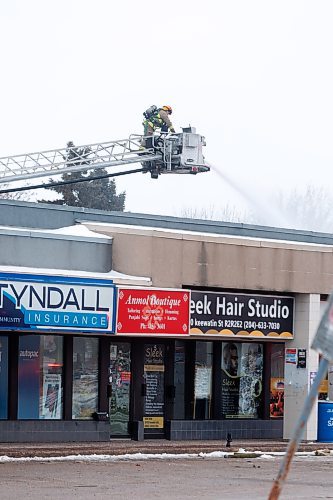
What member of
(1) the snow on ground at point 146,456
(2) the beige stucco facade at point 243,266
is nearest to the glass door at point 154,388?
(2) the beige stucco facade at point 243,266

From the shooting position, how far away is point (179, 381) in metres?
28.5

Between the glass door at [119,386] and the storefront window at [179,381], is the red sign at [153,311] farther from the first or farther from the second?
the storefront window at [179,381]

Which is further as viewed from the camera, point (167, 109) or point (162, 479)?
point (167, 109)

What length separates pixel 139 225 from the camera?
2720 cm

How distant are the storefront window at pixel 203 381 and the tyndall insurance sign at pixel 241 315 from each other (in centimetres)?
124

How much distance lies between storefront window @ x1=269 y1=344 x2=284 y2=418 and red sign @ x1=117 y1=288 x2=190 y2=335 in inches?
173

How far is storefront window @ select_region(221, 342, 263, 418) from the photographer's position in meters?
29.5

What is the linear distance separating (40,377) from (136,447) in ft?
9.17

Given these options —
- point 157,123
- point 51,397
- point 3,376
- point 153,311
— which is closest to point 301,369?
point 153,311

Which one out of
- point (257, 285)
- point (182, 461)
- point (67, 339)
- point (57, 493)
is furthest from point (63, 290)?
point (57, 493)

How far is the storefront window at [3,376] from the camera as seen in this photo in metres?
25.1

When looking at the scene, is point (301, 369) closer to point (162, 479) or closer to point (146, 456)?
point (146, 456)

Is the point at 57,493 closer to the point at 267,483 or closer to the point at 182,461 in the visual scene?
the point at 267,483

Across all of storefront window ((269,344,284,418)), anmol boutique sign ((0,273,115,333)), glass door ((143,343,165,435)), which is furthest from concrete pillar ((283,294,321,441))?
anmol boutique sign ((0,273,115,333))
